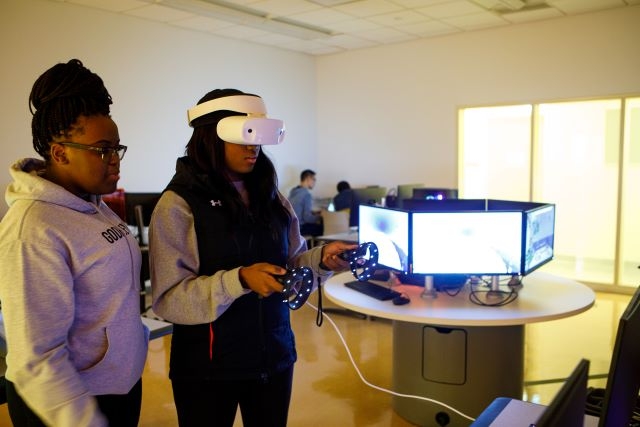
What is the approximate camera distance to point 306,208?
717cm

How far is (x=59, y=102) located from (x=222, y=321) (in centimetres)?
69

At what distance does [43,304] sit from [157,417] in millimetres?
2190

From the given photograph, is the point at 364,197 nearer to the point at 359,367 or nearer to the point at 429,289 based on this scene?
the point at 359,367

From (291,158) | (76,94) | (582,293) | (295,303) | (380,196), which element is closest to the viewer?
(76,94)

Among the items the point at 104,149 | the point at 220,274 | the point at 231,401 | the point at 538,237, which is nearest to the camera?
the point at 104,149

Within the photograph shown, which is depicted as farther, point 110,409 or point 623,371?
point 110,409

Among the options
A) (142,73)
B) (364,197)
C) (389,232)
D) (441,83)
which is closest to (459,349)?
(389,232)

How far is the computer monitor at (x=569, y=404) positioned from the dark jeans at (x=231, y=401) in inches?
36.8

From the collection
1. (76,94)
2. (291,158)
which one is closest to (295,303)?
(76,94)

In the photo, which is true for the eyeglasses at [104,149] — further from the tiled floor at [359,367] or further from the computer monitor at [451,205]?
the computer monitor at [451,205]

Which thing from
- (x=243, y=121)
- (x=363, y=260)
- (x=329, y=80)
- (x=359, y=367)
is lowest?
(x=359, y=367)

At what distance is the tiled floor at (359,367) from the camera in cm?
303

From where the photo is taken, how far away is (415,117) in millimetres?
7426

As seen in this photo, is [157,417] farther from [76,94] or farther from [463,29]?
[463,29]
